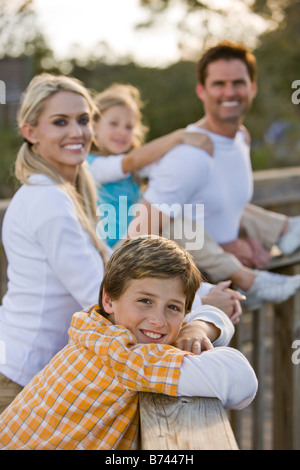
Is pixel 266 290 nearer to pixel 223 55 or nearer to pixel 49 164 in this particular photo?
pixel 49 164

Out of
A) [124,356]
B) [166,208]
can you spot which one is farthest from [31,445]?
[166,208]

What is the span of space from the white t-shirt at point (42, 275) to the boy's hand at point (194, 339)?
1.25ft

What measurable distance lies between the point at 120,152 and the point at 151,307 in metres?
1.70

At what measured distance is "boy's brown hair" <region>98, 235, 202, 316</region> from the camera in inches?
57.8

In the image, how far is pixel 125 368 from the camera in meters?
1.36

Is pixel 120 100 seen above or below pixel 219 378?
above

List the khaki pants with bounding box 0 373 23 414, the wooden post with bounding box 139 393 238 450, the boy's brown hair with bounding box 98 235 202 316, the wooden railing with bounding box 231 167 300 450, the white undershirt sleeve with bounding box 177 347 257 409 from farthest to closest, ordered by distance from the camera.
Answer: the wooden railing with bounding box 231 167 300 450 < the khaki pants with bounding box 0 373 23 414 < the boy's brown hair with bounding box 98 235 202 316 < the white undershirt sleeve with bounding box 177 347 257 409 < the wooden post with bounding box 139 393 238 450

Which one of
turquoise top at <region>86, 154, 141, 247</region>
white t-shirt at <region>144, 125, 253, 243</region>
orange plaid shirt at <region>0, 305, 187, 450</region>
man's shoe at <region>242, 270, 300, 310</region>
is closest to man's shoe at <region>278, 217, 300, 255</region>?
white t-shirt at <region>144, 125, 253, 243</region>

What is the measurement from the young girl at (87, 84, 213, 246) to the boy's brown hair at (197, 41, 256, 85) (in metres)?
0.34

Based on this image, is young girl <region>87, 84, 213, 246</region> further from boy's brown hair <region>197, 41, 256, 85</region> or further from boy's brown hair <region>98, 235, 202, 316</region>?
boy's brown hair <region>98, 235, 202, 316</region>

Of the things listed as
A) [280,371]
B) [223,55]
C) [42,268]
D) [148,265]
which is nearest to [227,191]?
[223,55]

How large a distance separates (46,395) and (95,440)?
139 mm

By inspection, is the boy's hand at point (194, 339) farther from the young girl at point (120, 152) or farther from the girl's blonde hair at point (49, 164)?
the young girl at point (120, 152)
